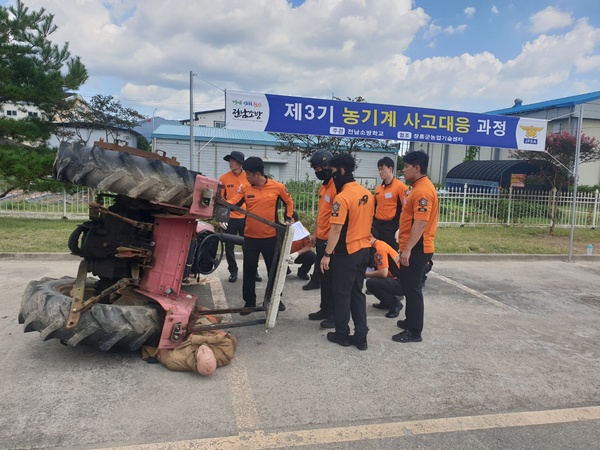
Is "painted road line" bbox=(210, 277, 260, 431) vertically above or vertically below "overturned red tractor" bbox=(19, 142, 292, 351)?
below

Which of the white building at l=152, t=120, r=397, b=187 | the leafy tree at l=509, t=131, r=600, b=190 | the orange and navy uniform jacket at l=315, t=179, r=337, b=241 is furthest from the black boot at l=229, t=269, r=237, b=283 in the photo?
the white building at l=152, t=120, r=397, b=187

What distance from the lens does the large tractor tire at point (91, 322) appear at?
3.41 meters

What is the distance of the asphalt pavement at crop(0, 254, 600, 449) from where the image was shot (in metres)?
2.79

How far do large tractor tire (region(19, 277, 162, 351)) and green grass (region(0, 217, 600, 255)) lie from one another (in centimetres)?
480

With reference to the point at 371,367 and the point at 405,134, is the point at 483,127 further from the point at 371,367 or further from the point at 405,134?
the point at 371,367

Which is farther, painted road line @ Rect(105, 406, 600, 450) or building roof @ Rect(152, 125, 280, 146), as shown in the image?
building roof @ Rect(152, 125, 280, 146)

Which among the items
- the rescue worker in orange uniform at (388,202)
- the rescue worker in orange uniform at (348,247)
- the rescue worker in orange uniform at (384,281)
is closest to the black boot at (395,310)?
the rescue worker in orange uniform at (384,281)

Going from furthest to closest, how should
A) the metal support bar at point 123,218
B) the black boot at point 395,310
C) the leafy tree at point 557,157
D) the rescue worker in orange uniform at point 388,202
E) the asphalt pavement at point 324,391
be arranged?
the leafy tree at point 557,157 → the rescue worker in orange uniform at point 388,202 → the black boot at point 395,310 → the metal support bar at point 123,218 → the asphalt pavement at point 324,391

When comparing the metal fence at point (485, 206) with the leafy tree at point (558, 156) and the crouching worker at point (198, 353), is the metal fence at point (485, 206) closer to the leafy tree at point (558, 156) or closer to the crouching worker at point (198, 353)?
the leafy tree at point (558, 156)

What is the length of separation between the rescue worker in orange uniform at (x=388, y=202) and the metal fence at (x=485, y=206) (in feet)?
20.3

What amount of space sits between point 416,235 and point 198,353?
2.16 metres

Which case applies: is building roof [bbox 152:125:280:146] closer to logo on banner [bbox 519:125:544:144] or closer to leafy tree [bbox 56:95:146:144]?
leafy tree [bbox 56:95:146:144]

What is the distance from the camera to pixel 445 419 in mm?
3082

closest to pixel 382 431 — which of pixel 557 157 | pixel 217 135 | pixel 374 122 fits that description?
pixel 374 122
